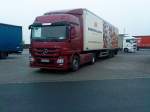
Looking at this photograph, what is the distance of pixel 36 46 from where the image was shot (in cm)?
1708

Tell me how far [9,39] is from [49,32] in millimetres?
14037

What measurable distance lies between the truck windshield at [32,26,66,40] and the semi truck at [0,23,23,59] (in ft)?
41.1

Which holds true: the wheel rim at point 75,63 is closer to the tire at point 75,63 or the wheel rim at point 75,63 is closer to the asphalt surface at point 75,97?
the tire at point 75,63

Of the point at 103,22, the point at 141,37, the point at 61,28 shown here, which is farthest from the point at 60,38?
the point at 141,37

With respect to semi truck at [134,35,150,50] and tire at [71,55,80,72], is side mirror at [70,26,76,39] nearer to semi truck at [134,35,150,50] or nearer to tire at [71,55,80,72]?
tire at [71,55,80,72]

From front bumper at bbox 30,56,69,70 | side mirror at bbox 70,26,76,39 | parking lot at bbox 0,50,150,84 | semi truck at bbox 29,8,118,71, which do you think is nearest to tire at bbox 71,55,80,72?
semi truck at bbox 29,8,118,71

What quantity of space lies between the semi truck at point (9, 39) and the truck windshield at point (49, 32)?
41.1 feet

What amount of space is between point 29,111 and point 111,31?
1056 inches

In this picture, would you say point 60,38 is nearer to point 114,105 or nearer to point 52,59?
point 52,59

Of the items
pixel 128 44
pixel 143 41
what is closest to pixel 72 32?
pixel 128 44

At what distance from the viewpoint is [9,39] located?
30188mm

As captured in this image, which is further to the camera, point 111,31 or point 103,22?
point 111,31

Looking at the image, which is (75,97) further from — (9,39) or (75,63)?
(9,39)

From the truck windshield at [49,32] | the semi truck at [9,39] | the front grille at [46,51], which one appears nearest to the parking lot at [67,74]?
the front grille at [46,51]
